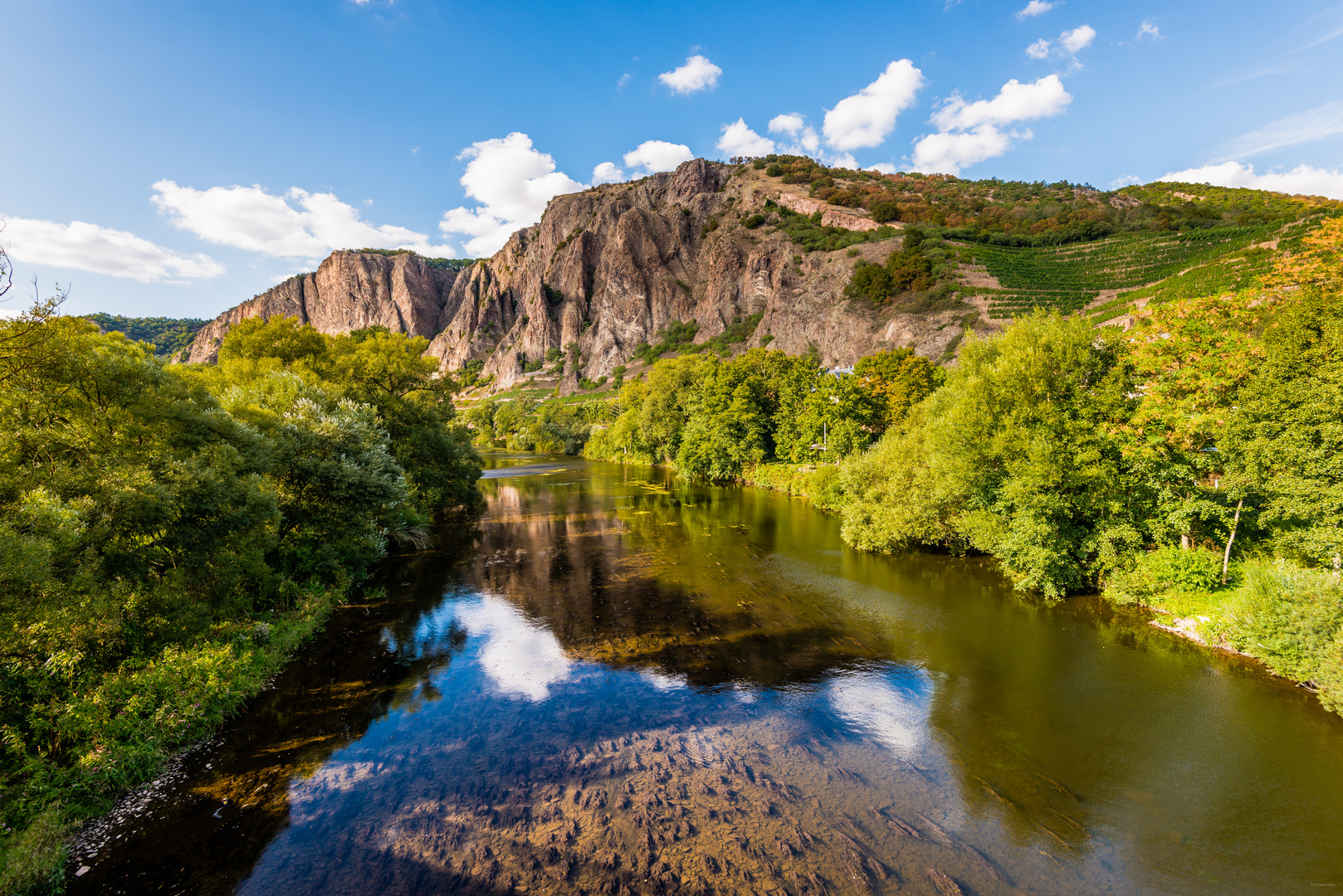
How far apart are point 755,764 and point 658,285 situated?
147 metres

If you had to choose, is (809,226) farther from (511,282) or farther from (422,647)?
(422,647)

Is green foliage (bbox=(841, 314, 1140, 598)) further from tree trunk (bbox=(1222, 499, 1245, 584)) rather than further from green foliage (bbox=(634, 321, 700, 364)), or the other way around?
green foliage (bbox=(634, 321, 700, 364))

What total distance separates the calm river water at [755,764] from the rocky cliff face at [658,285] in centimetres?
7297

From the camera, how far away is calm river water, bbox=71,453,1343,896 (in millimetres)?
8055

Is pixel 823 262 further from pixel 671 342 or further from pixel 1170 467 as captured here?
pixel 1170 467

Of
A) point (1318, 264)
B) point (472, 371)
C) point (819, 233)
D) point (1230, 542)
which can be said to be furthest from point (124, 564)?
point (472, 371)

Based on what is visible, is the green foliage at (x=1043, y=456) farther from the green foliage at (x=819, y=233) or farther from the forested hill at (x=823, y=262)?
the green foliage at (x=819, y=233)

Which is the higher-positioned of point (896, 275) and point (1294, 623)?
point (896, 275)

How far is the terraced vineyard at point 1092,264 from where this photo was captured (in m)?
70.3

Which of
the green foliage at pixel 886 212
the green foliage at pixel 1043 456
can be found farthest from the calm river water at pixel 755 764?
the green foliage at pixel 886 212

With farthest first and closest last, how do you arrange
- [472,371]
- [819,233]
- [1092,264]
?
[472,371] < [819,233] < [1092,264]

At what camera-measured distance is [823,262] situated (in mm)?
107125

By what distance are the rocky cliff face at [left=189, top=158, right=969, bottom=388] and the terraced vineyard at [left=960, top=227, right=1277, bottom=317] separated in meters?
14.4

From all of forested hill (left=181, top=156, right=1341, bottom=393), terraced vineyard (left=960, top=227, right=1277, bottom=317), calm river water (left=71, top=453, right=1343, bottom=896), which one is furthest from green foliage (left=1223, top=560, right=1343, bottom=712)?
terraced vineyard (left=960, top=227, right=1277, bottom=317)
